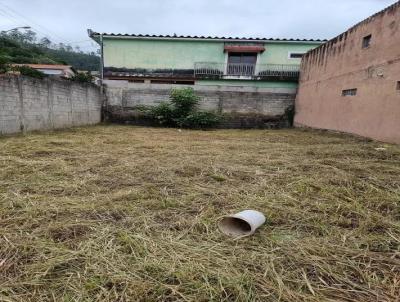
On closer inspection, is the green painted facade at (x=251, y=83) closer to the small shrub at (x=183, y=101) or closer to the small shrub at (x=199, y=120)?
the small shrub at (x=183, y=101)

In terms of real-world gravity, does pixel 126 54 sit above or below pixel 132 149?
above

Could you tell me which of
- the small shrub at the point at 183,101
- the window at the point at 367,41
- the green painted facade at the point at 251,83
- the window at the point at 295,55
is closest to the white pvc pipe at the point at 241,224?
the window at the point at 367,41

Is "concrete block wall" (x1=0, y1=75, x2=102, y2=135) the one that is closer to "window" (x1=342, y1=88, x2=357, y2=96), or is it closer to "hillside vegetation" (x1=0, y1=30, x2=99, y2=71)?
"hillside vegetation" (x1=0, y1=30, x2=99, y2=71)

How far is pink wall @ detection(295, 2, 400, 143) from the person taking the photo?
5.40 m

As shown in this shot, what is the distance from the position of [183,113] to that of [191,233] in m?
8.06

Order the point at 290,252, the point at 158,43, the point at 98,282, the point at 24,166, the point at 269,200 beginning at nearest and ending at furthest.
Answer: the point at 98,282 → the point at 290,252 → the point at 269,200 → the point at 24,166 → the point at 158,43

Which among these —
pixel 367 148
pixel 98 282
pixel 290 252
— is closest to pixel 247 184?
pixel 290 252

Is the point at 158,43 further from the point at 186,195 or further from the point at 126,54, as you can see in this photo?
the point at 186,195

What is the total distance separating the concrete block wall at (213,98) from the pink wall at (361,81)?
1.67m

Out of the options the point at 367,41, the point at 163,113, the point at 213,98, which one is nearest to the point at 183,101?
the point at 163,113

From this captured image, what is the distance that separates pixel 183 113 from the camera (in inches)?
375

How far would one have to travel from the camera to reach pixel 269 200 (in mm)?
2260

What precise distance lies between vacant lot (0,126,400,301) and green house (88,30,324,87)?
9.29 metres

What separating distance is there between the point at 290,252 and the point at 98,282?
0.99 meters
